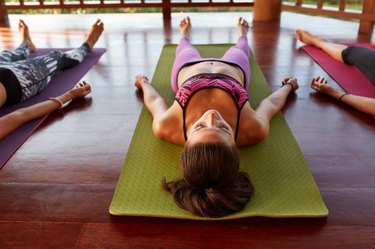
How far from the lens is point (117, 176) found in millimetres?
1387

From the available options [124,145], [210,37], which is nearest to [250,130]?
[124,145]

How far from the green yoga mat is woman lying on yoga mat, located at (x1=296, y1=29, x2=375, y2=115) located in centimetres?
42

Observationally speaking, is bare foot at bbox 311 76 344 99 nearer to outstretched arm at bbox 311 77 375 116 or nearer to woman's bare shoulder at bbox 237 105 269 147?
outstretched arm at bbox 311 77 375 116

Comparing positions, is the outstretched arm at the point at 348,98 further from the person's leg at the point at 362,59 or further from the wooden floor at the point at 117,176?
the person's leg at the point at 362,59

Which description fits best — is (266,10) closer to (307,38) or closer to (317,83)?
(307,38)

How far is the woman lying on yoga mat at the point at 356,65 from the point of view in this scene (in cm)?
181

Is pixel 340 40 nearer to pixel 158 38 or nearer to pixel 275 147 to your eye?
pixel 158 38

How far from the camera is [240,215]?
1.14 meters

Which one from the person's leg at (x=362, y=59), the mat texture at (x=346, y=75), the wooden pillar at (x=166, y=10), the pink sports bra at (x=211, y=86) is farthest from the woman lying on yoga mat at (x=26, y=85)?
the wooden pillar at (x=166, y=10)

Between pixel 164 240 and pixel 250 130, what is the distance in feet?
1.99

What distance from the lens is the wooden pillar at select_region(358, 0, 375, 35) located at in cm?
319

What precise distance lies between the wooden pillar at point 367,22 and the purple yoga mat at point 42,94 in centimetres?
238

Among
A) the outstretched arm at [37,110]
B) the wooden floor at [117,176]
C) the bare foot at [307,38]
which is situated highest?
the bare foot at [307,38]

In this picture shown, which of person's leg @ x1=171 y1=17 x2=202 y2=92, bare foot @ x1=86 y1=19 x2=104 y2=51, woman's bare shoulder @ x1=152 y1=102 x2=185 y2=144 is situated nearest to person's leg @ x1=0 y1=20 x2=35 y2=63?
bare foot @ x1=86 y1=19 x2=104 y2=51
